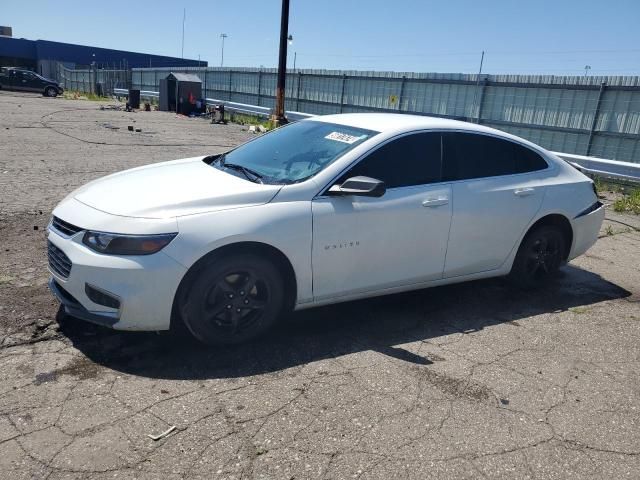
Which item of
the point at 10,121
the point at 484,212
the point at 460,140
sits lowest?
the point at 10,121

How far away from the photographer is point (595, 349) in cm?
420

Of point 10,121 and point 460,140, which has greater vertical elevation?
point 460,140

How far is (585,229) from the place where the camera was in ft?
17.7

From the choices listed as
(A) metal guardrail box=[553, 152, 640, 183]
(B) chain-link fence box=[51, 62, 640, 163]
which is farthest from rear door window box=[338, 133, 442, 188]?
(B) chain-link fence box=[51, 62, 640, 163]

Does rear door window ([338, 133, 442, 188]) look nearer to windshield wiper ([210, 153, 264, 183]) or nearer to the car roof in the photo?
the car roof

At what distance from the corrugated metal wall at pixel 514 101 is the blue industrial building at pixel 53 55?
46.8 meters

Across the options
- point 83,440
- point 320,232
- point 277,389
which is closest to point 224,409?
point 277,389

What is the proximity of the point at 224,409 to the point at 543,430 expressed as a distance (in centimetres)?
180

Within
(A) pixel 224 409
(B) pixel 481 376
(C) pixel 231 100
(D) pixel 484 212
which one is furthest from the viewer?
(C) pixel 231 100

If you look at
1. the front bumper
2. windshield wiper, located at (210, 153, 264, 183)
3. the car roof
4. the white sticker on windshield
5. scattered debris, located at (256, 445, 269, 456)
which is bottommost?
scattered debris, located at (256, 445, 269, 456)

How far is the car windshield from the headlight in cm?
95

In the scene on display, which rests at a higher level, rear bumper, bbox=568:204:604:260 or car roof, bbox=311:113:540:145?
car roof, bbox=311:113:540:145

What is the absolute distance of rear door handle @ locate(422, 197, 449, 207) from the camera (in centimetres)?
434

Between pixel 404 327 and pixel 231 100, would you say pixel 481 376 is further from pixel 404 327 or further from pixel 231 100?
pixel 231 100
